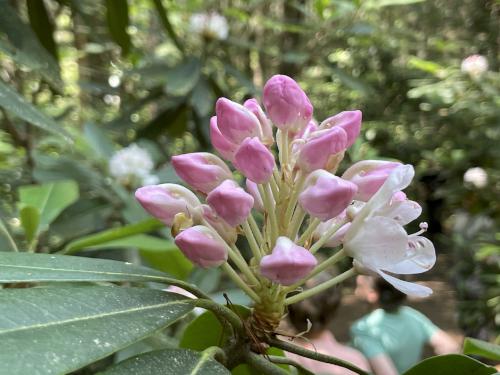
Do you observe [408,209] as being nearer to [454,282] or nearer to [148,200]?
[148,200]

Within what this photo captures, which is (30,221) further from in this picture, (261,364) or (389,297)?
A: (389,297)

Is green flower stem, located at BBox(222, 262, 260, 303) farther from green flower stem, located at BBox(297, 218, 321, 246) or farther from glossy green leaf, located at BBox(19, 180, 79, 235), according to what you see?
glossy green leaf, located at BBox(19, 180, 79, 235)

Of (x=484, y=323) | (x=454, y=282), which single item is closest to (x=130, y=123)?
(x=484, y=323)

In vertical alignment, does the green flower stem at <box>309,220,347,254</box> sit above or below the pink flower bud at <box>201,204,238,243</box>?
below

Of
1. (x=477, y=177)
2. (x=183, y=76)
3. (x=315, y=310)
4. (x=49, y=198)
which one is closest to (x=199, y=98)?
(x=183, y=76)

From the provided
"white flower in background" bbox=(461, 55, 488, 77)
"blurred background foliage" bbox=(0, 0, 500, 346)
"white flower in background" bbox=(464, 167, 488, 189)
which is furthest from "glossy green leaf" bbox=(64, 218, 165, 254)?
"white flower in background" bbox=(464, 167, 488, 189)

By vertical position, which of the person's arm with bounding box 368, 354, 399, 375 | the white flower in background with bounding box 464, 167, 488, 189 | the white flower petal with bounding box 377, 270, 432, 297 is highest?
the white flower petal with bounding box 377, 270, 432, 297
